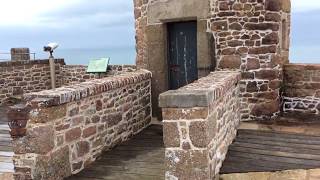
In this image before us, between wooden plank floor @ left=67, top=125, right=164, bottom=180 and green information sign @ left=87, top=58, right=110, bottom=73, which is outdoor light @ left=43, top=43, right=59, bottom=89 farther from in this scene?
wooden plank floor @ left=67, top=125, right=164, bottom=180

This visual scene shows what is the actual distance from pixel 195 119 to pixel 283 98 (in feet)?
16.5

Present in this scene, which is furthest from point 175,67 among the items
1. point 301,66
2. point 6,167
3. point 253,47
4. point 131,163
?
point 6,167

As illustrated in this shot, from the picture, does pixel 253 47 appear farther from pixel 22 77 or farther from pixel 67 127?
pixel 22 77

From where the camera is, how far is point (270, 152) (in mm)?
6219

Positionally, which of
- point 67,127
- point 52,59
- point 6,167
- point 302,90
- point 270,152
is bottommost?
point 6,167

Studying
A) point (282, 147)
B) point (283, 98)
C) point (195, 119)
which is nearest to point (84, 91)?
point (195, 119)

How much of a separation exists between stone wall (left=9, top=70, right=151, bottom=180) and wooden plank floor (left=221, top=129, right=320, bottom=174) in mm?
2346

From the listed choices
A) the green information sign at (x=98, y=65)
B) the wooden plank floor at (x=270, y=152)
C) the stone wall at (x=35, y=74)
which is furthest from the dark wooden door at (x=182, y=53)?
the green information sign at (x=98, y=65)

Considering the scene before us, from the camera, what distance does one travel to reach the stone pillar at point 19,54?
14.9 m

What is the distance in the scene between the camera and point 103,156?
6.88m

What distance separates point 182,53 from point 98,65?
20.3ft

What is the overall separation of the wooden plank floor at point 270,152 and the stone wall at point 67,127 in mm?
2346

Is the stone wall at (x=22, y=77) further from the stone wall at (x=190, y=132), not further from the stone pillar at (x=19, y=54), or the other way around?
the stone wall at (x=190, y=132)

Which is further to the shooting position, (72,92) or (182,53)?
(182,53)
